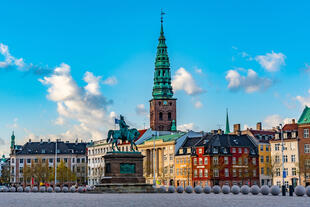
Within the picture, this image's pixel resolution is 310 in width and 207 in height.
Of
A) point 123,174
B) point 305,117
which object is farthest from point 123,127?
point 305,117

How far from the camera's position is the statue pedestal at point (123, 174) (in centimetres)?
5888

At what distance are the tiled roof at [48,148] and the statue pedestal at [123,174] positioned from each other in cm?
11547

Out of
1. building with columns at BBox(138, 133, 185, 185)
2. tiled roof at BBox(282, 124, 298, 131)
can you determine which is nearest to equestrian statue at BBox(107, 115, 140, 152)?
tiled roof at BBox(282, 124, 298, 131)

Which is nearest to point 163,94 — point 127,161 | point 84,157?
point 84,157

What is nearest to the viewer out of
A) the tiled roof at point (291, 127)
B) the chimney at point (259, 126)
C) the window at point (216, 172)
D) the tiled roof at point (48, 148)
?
the tiled roof at point (291, 127)

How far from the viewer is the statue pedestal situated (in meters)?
58.9

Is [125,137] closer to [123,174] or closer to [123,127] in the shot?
[123,127]

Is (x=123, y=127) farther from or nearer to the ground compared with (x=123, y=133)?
farther from the ground

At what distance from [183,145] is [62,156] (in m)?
58.2

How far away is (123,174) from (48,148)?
117 m

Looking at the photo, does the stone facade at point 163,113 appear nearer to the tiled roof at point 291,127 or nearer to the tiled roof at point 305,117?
the tiled roof at point 291,127

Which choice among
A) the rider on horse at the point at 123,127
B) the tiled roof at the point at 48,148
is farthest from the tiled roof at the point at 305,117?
the tiled roof at the point at 48,148

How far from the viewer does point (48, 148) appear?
174 metres

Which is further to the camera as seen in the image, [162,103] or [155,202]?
[162,103]
